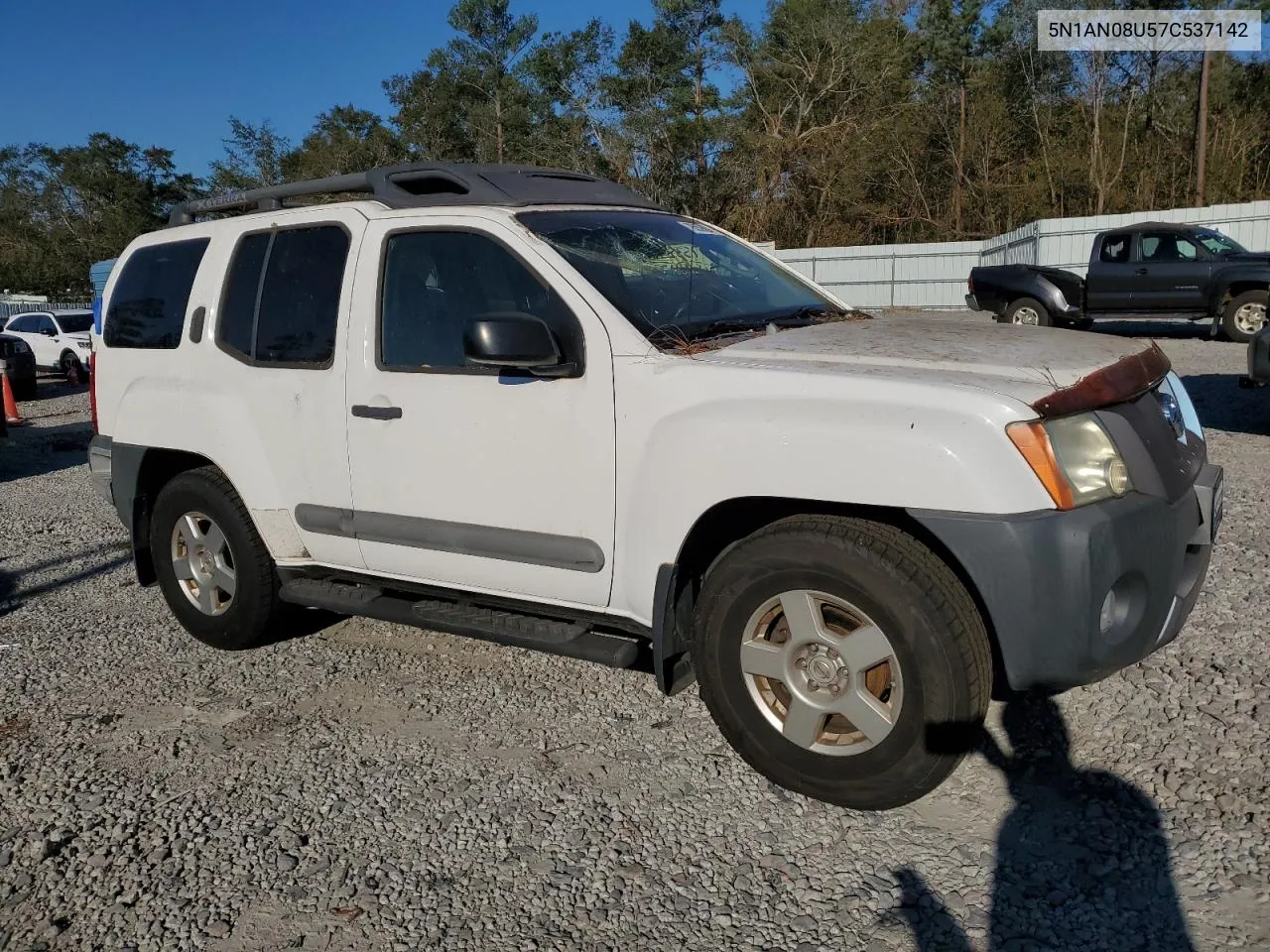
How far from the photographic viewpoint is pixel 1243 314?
15969 mm

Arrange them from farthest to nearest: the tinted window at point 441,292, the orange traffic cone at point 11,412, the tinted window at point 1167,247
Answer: the tinted window at point 1167,247 → the orange traffic cone at point 11,412 → the tinted window at point 441,292

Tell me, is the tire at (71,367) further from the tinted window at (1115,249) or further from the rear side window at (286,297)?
the tinted window at (1115,249)

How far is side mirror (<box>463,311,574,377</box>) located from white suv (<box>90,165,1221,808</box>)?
11mm

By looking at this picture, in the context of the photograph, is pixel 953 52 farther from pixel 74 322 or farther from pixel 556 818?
pixel 556 818

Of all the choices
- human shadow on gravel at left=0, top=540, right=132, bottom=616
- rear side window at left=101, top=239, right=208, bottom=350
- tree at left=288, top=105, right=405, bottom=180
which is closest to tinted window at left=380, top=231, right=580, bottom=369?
rear side window at left=101, top=239, right=208, bottom=350

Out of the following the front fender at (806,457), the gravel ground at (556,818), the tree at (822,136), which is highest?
the tree at (822,136)

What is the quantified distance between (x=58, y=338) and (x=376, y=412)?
68.4ft

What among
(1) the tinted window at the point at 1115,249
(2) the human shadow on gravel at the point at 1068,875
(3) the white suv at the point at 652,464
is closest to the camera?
(2) the human shadow on gravel at the point at 1068,875

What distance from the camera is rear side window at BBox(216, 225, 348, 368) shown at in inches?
161

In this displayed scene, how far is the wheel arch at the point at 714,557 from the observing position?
9.75 ft

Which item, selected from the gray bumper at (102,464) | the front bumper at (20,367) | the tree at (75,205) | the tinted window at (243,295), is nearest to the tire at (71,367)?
the front bumper at (20,367)

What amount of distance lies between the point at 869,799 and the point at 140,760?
2545 millimetres

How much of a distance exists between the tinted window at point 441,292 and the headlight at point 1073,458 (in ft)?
5.73

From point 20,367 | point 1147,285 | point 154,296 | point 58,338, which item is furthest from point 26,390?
point 1147,285
